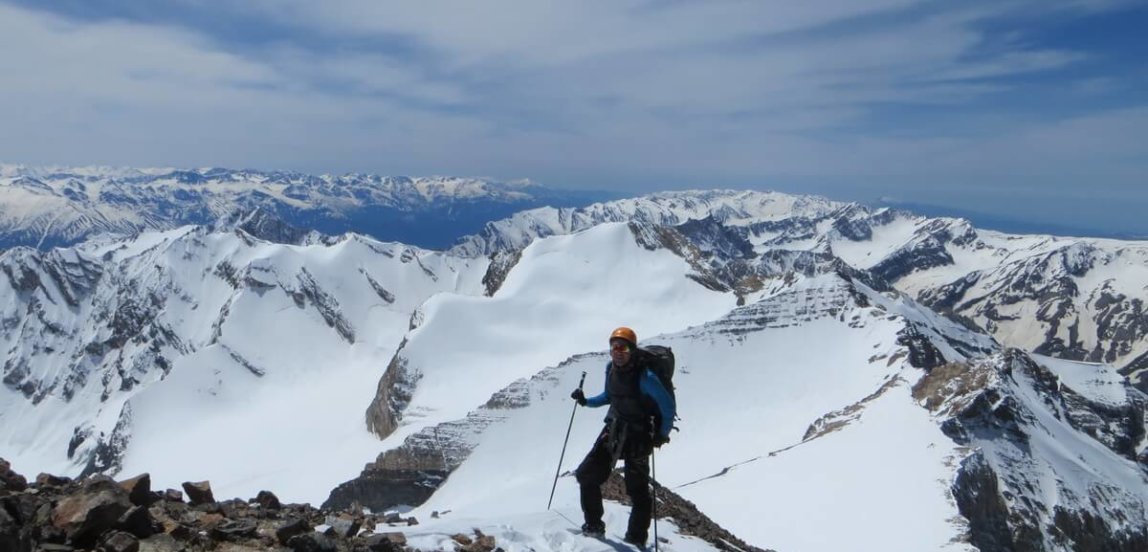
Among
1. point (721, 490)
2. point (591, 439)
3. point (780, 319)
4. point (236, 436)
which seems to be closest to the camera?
point (721, 490)

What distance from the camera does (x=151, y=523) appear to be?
10.7m

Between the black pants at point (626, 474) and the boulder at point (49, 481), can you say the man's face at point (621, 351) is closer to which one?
the black pants at point (626, 474)

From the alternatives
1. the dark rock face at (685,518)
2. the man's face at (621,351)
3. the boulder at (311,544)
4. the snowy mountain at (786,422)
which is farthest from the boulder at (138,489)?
the dark rock face at (685,518)

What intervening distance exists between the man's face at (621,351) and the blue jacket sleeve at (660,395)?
44 centimetres

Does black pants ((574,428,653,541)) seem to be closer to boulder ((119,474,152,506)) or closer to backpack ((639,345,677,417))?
backpack ((639,345,677,417))

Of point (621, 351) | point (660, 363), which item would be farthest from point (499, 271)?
point (621, 351)

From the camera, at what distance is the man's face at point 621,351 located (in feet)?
44.4

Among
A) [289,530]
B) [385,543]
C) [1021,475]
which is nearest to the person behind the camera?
[289,530]

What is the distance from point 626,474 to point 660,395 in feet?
6.12

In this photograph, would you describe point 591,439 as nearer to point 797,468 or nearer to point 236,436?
point 797,468

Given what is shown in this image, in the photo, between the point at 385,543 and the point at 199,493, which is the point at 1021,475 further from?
the point at 199,493

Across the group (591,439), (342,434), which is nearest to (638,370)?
(591,439)

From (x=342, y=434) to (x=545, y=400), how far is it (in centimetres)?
4754

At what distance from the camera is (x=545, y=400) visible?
9156 centimetres
